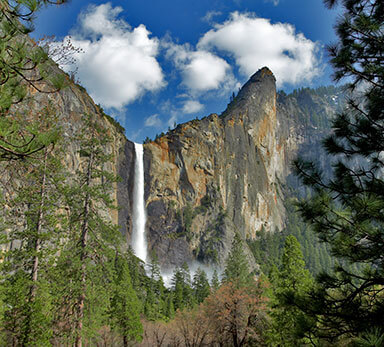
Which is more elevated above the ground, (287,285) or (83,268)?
(83,268)

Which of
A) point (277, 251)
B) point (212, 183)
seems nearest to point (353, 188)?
point (212, 183)

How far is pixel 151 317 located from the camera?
31.4 metres

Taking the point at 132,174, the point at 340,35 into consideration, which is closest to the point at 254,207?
the point at 132,174

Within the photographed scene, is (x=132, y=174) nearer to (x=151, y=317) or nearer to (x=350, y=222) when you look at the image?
(x=151, y=317)

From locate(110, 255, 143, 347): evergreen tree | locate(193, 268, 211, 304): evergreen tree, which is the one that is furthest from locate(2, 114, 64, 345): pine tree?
locate(193, 268, 211, 304): evergreen tree

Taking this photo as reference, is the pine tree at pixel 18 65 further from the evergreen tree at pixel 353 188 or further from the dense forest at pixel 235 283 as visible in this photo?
the evergreen tree at pixel 353 188

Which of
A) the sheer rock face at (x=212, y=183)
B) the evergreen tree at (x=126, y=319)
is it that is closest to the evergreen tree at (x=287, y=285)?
the evergreen tree at (x=126, y=319)

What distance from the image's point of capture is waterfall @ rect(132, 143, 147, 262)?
57344mm

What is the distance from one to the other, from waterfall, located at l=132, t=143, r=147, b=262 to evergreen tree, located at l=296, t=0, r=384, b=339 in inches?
2118

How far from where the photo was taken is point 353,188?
5.21 m

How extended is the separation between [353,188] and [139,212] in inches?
2270

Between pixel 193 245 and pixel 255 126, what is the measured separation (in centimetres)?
4465

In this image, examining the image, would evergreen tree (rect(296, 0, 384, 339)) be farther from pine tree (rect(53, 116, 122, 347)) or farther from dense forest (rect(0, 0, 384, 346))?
pine tree (rect(53, 116, 122, 347))

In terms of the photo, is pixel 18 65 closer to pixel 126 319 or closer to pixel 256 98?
pixel 126 319
